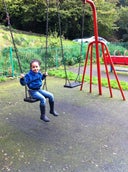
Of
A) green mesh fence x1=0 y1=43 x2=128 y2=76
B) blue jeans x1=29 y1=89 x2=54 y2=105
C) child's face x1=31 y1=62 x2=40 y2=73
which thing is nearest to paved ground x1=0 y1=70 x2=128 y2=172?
blue jeans x1=29 y1=89 x2=54 y2=105

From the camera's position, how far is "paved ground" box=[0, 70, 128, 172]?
12.0 feet

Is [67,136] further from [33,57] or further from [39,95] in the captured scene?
[33,57]

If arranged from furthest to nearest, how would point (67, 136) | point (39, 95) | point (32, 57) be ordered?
point (32, 57) < point (39, 95) < point (67, 136)

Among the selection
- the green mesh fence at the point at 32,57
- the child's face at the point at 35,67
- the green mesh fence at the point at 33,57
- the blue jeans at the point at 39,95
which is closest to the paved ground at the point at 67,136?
the blue jeans at the point at 39,95

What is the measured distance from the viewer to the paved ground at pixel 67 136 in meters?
3.67

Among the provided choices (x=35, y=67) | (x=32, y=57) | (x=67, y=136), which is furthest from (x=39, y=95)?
(x=32, y=57)

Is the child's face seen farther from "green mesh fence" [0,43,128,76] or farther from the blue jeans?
"green mesh fence" [0,43,128,76]

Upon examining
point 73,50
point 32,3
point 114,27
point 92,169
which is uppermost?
point 32,3

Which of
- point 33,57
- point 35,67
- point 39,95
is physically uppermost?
point 33,57

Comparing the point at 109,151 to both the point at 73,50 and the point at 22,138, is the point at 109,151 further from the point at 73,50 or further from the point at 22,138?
the point at 73,50

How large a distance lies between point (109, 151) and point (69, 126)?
3.79 ft

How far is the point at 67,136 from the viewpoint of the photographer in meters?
4.59

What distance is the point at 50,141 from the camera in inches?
173

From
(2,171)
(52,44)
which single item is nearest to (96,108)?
(2,171)
